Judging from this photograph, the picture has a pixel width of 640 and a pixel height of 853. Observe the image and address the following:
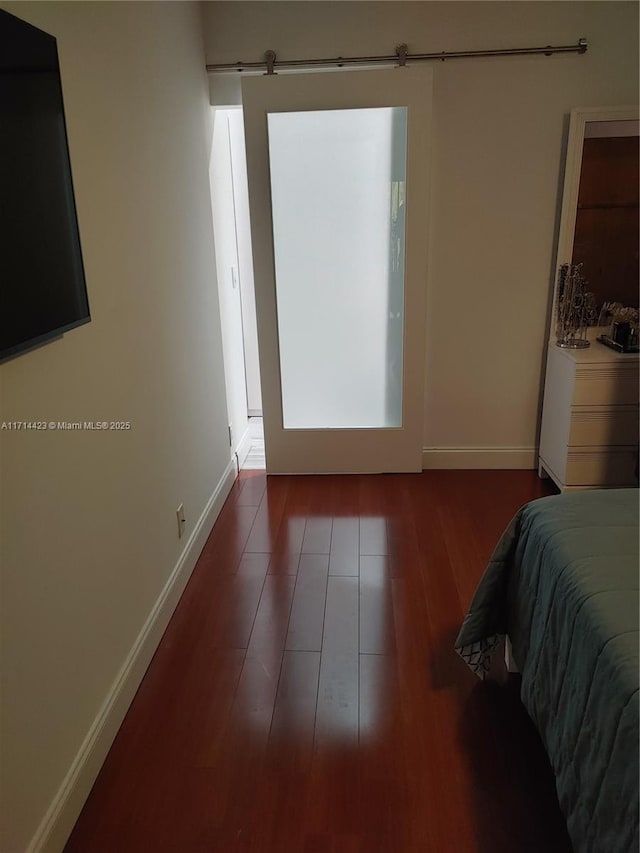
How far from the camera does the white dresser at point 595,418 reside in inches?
113

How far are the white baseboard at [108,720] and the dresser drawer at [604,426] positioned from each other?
1934mm

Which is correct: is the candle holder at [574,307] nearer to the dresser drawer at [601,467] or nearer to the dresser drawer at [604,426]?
the dresser drawer at [604,426]

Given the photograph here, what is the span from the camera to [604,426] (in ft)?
9.71

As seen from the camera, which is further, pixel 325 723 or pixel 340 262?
pixel 340 262

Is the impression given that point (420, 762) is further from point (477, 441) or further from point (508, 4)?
point (508, 4)

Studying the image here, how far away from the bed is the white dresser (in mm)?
1316

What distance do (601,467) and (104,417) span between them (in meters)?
2.46

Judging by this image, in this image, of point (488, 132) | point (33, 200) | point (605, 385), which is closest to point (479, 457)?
point (605, 385)

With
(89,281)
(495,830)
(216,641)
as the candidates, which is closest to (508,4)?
(89,281)

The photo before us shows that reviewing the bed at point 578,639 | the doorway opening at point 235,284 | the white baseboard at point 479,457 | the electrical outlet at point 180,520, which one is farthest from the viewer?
the white baseboard at point 479,457

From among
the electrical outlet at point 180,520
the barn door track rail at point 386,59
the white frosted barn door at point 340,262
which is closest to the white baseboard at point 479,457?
the white frosted barn door at point 340,262

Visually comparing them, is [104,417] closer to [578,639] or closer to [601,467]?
[578,639]

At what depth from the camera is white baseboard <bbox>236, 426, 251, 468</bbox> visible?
12.3 feet

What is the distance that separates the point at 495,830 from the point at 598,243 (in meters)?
2.78
